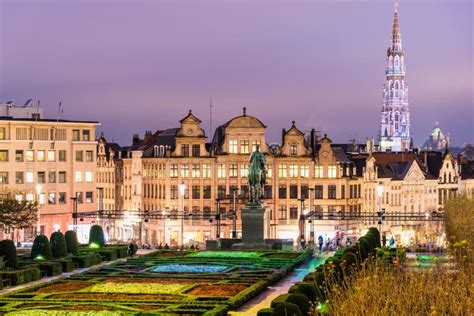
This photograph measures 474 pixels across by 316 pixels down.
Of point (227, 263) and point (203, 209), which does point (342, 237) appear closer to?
point (203, 209)

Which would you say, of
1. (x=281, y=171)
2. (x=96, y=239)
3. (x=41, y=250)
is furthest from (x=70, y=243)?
(x=281, y=171)

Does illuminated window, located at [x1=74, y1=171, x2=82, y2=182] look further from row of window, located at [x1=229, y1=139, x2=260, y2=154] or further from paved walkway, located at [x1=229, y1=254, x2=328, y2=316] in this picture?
paved walkway, located at [x1=229, y1=254, x2=328, y2=316]

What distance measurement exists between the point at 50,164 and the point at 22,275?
52.7 metres

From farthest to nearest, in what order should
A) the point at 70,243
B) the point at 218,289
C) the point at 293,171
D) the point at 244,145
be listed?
1. the point at 293,171
2. the point at 244,145
3. the point at 70,243
4. the point at 218,289

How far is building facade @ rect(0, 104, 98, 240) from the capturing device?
101 m

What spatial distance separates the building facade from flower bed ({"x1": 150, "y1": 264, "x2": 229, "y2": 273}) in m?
42.7

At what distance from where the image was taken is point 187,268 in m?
55.5

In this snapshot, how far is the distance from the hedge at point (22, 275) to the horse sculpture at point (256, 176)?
14.9 metres

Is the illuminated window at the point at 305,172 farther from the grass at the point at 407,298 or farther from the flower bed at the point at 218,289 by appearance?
the grass at the point at 407,298

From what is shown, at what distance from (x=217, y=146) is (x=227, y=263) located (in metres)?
55.3

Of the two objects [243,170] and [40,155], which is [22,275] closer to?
[40,155]

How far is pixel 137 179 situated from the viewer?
118500 mm

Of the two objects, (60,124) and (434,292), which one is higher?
(60,124)

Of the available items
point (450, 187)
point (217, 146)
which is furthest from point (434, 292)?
point (450, 187)
